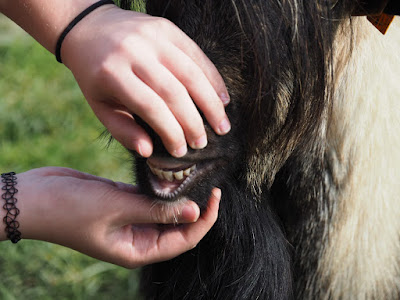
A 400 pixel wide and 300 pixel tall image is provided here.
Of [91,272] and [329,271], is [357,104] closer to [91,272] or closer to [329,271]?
[329,271]

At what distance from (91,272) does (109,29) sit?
1.44m

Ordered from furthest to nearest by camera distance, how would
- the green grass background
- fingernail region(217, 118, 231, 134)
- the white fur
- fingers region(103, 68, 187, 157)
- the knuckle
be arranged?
the green grass background → the white fur → the knuckle → fingernail region(217, 118, 231, 134) → fingers region(103, 68, 187, 157)

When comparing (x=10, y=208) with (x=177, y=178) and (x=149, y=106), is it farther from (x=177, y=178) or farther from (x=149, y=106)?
(x=149, y=106)

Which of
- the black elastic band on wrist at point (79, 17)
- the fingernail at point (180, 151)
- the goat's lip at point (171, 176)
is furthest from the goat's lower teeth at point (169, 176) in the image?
the black elastic band on wrist at point (79, 17)

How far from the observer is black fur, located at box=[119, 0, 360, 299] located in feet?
4.03

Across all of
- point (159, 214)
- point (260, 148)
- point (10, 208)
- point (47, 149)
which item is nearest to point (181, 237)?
point (159, 214)

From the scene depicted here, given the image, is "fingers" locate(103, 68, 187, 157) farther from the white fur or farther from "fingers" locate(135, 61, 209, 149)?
the white fur

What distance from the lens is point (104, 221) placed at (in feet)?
4.53

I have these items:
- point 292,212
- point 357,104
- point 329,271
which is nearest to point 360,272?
point 329,271

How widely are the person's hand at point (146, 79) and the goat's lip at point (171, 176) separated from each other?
71mm

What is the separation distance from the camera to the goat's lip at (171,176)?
1.21 meters

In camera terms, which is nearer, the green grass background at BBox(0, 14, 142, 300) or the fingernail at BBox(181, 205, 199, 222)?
the fingernail at BBox(181, 205, 199, 222)

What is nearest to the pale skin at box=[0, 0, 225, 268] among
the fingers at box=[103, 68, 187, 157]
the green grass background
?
the fingers at box=[103, 68, 187, 157]

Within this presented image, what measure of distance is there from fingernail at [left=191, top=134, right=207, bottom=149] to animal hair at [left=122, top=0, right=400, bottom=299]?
0.18ft
